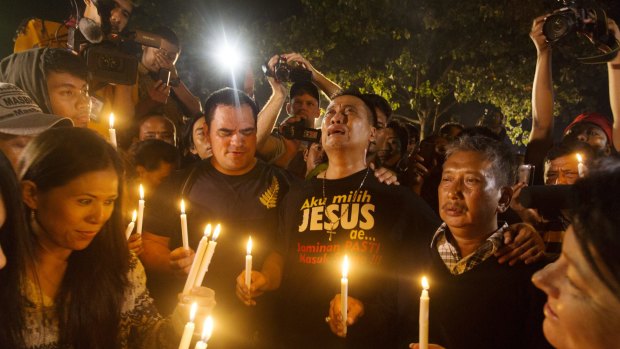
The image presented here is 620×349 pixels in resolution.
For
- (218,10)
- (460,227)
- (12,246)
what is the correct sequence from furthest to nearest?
(218,10) → (460,227) → (12,246)

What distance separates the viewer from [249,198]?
12.1 ft

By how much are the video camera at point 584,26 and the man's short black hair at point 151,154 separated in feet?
11.7

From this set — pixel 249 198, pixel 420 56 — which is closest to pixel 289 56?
pixel 249 198

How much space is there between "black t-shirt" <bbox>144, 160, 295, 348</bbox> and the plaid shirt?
48.5 inches

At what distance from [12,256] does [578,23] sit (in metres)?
4.41

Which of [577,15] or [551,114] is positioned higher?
[577,15]

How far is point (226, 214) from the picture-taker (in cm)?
363

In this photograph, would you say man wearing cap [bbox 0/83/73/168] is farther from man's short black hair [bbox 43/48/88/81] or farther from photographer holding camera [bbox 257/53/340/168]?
photographer holding camera [bbox 257/53/340/168]

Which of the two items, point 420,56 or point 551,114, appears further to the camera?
point 420,56

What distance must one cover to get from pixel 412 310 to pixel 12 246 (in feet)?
7.28

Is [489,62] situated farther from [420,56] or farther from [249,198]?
[249,198]

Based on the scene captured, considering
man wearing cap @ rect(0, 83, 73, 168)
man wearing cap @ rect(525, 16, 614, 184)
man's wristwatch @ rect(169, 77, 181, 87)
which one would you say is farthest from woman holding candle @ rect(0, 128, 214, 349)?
man's wristwatch @ rect(169, 77, 181, 87)

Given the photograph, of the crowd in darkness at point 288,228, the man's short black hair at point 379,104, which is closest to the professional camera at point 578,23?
the crowd in darkness at point 288,228

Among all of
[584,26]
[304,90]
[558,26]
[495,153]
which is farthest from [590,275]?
[304,90]
